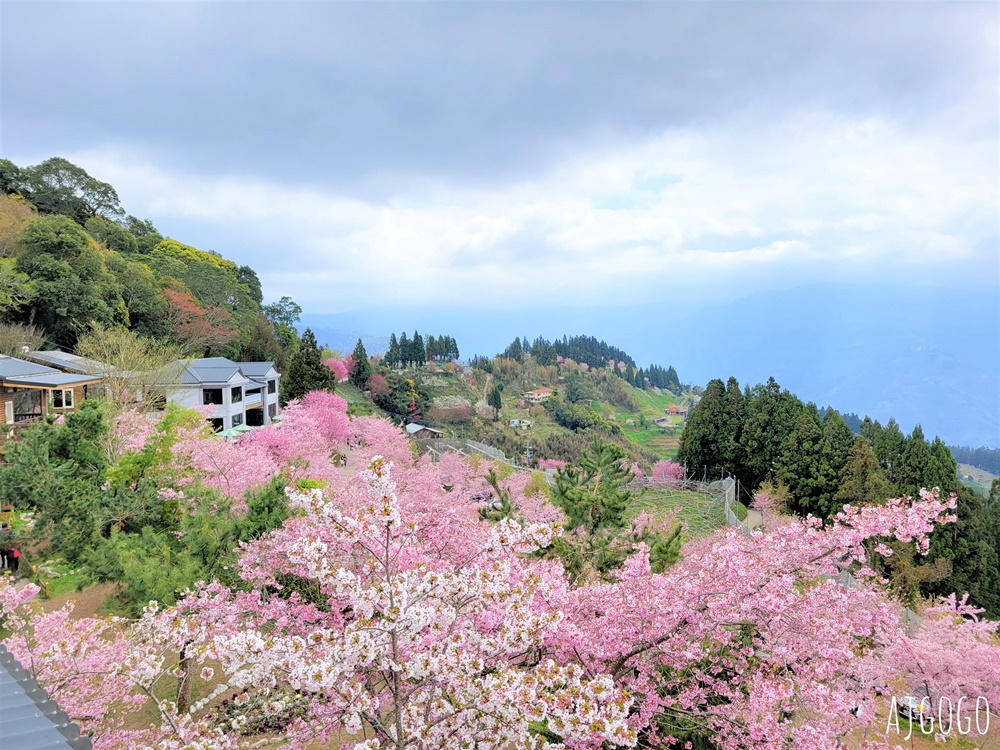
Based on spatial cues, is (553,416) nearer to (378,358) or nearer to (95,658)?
(378,358)

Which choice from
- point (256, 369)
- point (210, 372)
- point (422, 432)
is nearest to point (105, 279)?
point (210, 372)

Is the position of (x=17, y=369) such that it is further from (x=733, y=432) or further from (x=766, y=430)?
(x=766, y=430)

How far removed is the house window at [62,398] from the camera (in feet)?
57.6

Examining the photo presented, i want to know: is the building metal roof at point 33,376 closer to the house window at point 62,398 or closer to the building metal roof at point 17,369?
the building metal roof at point 17,369

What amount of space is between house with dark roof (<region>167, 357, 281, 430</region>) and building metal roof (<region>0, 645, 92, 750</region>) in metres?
20.1

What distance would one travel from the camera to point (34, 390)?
17109 mm

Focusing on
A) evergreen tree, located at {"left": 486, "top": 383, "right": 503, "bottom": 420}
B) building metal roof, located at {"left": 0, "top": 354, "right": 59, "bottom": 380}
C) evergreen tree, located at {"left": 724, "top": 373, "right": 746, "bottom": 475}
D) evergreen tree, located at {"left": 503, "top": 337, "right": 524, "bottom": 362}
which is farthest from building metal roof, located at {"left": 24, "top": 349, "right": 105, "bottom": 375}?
evergreen tree, located at {"left": 503, "top": 337, "right": 524, "bottom": 362}

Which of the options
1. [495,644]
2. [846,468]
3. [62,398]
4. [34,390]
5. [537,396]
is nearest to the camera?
[495,644]

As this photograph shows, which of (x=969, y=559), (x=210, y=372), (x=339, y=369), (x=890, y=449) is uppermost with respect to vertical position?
(x=339, y=369)

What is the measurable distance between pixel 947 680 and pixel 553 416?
42.2m

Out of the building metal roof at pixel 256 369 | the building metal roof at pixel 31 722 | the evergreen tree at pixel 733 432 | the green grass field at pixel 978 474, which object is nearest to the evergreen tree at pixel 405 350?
the building metal roof at pixel 256 369

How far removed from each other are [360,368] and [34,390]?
94.9ft

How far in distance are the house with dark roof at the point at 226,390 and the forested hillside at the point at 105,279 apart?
2.24 meters

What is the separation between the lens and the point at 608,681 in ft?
9.91
